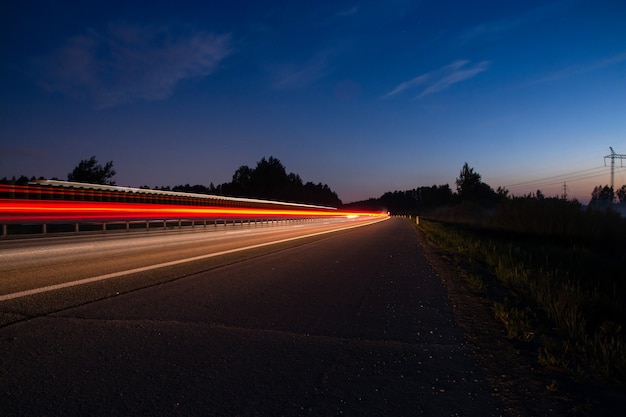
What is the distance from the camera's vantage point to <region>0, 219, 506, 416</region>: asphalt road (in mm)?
3166

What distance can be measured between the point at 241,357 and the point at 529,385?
2561 mm

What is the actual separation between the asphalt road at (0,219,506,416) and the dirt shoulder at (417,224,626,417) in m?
0.15

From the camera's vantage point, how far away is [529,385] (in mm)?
3648

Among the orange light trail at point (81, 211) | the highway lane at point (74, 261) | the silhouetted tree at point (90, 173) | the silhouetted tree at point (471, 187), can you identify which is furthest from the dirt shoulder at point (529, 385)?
the silhouetted tree at point (471, 187)

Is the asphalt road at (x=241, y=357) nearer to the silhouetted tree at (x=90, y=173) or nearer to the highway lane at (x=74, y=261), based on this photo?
the highway lane at (x=74, y=261)

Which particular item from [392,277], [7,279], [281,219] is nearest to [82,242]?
[7,279]

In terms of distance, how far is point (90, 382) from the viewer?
3.44 metres

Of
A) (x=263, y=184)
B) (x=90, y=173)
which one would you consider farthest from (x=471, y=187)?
(x=90, y=173)

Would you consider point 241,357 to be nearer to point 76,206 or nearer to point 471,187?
point 76,206

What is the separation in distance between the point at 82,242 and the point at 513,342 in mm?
13085

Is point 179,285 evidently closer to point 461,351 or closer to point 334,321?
point 334,321

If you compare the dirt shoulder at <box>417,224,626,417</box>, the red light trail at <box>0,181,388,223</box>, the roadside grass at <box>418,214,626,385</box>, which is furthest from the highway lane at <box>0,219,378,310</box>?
the roadside grass at <box>418,214,626,385</box>

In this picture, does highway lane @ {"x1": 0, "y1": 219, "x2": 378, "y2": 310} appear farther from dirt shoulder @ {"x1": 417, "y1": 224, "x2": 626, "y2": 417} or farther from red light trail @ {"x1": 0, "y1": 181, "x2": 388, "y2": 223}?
dirt shoulder @ {"x1": 417, "y1": 224, "x2": 626, "y2": 417}

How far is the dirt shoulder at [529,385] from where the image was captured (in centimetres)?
322
